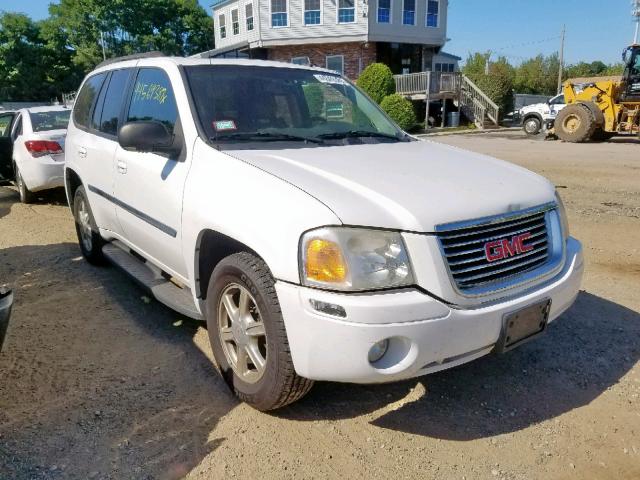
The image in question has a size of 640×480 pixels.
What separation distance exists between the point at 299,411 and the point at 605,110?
18033 mm

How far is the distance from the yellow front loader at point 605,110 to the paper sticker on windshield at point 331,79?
50.5 feet

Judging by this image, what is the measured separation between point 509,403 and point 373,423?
0.77 metres

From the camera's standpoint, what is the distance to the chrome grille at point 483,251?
2.29 meters

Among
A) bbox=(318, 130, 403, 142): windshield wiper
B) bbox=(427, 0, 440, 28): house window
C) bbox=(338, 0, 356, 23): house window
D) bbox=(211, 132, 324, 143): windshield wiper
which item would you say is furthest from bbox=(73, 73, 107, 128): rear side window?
bbox=(427, 0, 440, 28): house window

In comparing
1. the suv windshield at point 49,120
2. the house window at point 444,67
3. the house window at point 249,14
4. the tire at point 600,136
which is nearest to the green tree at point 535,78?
the house window at point 444,67

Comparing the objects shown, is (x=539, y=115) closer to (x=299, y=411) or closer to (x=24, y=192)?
(x=24, y=192)

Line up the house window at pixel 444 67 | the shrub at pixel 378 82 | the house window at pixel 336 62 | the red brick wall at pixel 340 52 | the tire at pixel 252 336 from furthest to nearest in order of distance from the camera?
the house window at pixel 444 67 → the house window at pixel 336 62 → the red brick wall at pixel 340 52 → the shrub at pixel 378 82 → the tire at pixel 252 336

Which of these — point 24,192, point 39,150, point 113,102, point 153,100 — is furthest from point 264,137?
point 24,192

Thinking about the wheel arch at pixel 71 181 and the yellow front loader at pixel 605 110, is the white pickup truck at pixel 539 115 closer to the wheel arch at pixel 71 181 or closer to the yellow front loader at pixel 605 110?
the yellow front loader at pixel 605 110

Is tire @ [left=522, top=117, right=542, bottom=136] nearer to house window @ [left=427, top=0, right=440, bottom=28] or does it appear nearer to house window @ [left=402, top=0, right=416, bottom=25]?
house window @ [left=402, top=0, right=416, bottom=25]

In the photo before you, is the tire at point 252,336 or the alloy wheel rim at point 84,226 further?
the alloy wheel rim at point 84,226

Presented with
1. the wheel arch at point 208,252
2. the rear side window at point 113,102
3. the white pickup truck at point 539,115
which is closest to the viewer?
the wheel arch at point 208,252

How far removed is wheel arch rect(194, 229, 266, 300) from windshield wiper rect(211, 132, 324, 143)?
1.99ft

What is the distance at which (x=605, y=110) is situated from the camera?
17.2 meters
